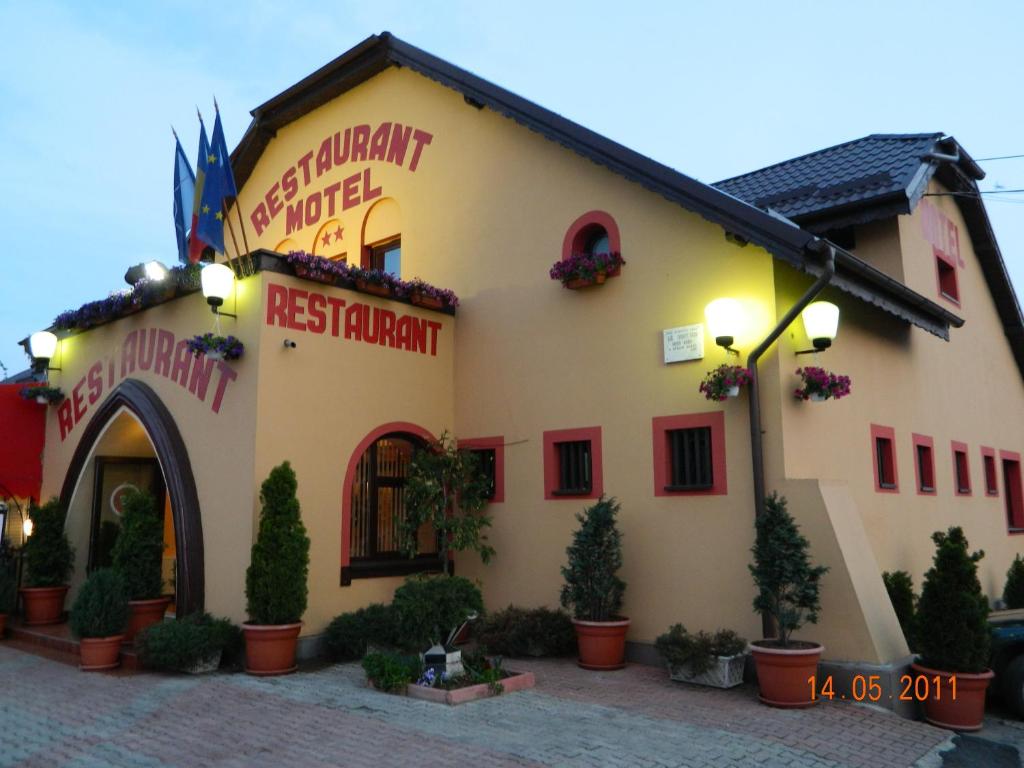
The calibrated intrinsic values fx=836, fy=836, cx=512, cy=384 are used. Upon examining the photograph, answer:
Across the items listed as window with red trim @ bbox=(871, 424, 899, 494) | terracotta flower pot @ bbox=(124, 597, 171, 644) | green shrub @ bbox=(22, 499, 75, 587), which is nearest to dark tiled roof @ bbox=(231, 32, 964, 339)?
window with red trim @ bbox=(871, 424, 899, 494)

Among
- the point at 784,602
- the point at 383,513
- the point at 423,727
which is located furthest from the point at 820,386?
the point at 383,513

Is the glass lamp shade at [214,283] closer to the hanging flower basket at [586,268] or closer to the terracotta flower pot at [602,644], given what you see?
the hanging flower basket at [586,268]

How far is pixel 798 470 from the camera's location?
8.55 metres

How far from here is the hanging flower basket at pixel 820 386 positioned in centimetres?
849

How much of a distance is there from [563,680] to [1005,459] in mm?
10638

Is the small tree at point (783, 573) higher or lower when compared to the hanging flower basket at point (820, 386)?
lower

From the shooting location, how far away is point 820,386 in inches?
334

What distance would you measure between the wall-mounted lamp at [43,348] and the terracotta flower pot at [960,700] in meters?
12.7

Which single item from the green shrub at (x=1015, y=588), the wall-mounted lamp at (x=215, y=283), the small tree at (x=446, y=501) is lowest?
the green shrub at (x=1015, y=588)

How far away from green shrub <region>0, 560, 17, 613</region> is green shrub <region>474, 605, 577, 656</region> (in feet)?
21.7

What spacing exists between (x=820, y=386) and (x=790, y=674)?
2.89m

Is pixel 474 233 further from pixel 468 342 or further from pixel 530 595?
pixel 530 595

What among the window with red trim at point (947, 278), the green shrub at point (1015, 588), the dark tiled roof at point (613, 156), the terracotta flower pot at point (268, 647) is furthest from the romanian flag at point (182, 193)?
the green shrub at point (1015, 588)

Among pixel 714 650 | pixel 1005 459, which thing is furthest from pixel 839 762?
pixel 1005 459
